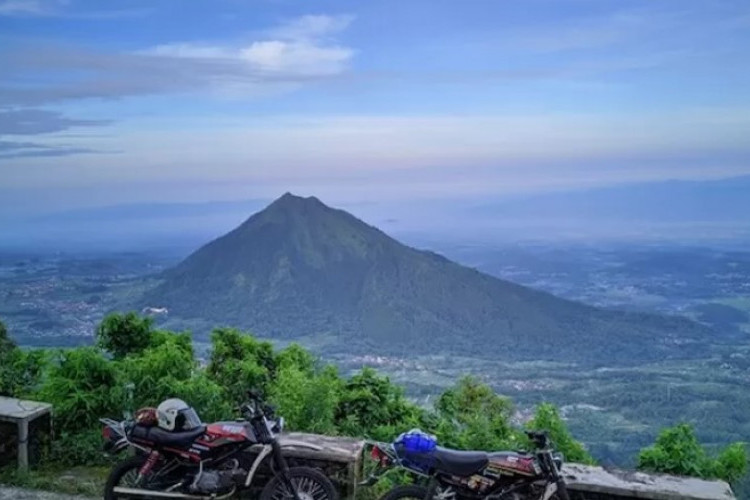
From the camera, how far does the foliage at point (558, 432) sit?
5133 millimetres

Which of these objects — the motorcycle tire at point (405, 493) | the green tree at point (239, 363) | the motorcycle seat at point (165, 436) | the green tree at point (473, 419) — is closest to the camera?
the motorcycle tire at point (405, 493)

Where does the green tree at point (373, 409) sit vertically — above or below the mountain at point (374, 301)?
above

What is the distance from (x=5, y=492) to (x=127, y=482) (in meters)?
1.07

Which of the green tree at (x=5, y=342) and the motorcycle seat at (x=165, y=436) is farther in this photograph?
the green tree at (x=5, y=342)

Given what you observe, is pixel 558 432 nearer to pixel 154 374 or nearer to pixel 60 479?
pixel 154 374

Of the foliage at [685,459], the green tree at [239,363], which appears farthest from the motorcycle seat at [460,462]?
the green tree at [239,363]

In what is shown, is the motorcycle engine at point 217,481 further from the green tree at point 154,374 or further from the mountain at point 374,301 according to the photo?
the mountain at point 374,301

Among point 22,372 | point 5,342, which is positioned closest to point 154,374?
point 22,372

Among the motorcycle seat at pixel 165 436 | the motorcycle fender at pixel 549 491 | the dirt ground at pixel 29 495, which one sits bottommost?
the dirt ground at pixel 29 495

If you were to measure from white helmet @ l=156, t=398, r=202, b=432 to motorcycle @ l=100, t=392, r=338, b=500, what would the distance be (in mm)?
34

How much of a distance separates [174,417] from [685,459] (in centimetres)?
306

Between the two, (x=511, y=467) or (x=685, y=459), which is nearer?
(x=511, y=467)

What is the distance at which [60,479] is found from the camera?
490 centimetres

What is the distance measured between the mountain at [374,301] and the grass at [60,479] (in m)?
15.7
